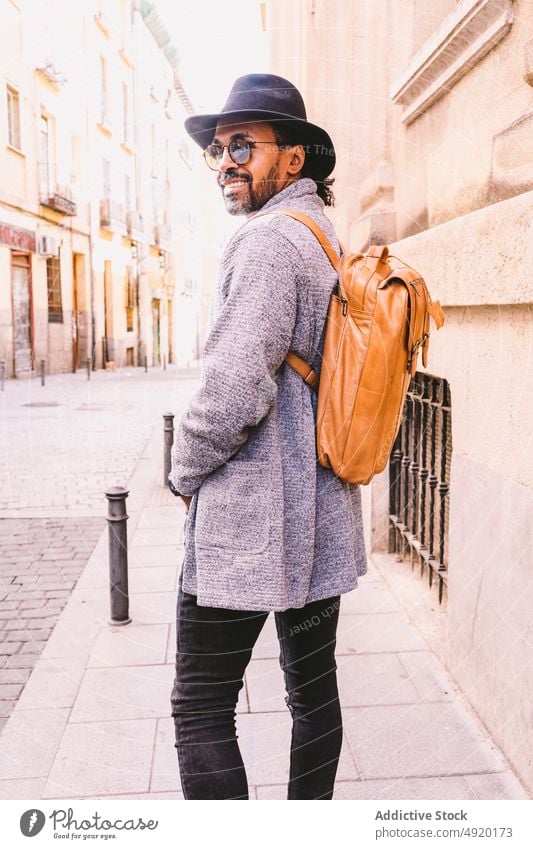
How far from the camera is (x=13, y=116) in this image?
19.4 metres

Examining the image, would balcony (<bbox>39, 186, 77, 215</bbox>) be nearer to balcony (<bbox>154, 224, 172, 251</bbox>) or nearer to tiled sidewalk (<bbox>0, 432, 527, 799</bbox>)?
balcony (<bbox>154, 224, 172, 251</bbox>)

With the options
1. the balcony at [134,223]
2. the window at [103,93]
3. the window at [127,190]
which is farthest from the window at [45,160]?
the window at [127,190]

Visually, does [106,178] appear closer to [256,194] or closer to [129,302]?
[129,302]

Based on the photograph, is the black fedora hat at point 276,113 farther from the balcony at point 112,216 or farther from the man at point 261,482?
the balcony at point 112,216

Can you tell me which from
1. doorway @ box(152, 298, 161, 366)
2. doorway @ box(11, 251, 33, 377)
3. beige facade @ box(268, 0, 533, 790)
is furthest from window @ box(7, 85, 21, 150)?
beige facade @ box(268, 0, 533, 790)

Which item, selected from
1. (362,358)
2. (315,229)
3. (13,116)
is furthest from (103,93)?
(362,358)

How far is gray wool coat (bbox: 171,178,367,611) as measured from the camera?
165 cm

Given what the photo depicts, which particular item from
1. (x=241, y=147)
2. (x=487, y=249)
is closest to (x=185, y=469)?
(x=241, y=147)

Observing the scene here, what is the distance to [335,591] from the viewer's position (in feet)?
6.07

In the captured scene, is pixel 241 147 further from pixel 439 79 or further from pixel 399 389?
pixel 439 79

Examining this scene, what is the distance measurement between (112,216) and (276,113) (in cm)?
2544

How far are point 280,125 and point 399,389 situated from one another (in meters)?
0.71

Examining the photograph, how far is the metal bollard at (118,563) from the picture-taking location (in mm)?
3922

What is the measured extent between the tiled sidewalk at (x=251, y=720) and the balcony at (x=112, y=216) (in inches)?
917
